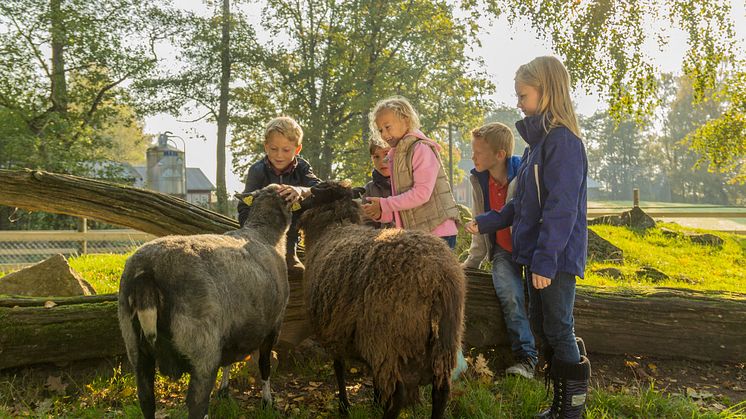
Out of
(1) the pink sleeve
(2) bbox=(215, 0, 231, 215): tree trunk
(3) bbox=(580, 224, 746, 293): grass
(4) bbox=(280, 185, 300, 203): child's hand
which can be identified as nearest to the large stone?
(4) bbox=(280, 185, 300, 203): child's hand

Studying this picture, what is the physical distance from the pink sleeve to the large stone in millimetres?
4299

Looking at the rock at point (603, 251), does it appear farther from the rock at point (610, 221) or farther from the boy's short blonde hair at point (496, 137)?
the boy's short blonde hair at point (496, 137)

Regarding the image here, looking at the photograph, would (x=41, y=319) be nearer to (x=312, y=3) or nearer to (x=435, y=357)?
(x=435, y=357)

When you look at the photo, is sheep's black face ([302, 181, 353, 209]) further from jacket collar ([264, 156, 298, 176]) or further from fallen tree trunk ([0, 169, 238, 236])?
fallen tree trunk ([0, 169, 238, 236])

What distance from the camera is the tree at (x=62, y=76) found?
17.9 m

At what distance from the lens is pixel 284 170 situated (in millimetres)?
4934

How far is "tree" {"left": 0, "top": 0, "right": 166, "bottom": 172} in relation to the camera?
1794 cm

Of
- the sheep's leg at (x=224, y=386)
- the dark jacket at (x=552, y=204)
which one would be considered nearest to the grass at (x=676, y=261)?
the dark jacket at (x=552, y=204)

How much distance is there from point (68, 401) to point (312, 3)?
23981 millimetres

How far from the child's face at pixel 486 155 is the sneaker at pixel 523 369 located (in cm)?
179

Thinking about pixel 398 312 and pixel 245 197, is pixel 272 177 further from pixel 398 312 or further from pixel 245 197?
pixel 398 312

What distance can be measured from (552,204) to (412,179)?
1.53 m

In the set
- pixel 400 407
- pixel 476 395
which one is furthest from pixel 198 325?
pixel 476 395

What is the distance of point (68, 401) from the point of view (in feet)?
13.7
